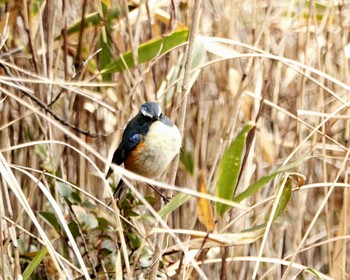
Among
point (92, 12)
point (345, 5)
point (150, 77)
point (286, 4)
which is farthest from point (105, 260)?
point (345, 5)

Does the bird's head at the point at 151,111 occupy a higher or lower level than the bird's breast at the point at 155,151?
higher

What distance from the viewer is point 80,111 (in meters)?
2.07

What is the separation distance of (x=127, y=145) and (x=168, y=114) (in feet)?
0.53

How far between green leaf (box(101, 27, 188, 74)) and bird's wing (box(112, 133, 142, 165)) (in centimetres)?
17

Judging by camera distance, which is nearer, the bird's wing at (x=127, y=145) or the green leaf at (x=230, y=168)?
the green leaf at (x=230, y=168)

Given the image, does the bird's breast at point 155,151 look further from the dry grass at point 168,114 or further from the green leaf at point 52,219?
the green leaf at point 52,219

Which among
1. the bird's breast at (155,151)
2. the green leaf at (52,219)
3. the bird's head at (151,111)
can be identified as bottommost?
the green leaf at (52,219)

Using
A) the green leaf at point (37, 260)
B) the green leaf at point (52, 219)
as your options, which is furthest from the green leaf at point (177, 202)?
the green leaf at point (52, 219)

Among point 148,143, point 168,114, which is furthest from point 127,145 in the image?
point 168,114

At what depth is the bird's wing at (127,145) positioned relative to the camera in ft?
6.19

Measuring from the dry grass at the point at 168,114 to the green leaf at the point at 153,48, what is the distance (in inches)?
1.3

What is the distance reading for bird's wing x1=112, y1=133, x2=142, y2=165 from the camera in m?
1.89

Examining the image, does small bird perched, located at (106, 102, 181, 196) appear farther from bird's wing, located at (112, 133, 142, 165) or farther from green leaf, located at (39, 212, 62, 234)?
green leaf, located at (39, 212, 62, 234)

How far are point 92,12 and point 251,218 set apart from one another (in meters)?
0.75
